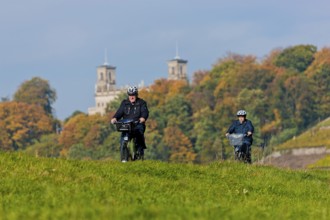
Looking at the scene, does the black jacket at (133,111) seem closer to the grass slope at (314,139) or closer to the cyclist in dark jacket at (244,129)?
the cyclist in dark jacket at (244,129)

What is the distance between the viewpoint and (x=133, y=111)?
25.0 metres

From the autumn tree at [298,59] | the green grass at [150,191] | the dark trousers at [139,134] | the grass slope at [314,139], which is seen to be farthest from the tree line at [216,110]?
the green grass at [150,191]

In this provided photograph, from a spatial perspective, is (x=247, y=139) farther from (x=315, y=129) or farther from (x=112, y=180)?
(x=315, y=129)

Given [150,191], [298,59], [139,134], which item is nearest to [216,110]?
[298,59]

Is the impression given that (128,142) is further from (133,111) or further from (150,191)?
(150,191)

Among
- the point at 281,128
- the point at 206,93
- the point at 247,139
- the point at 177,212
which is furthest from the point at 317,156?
the point at 177,212

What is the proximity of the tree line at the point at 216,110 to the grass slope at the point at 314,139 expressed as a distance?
5.04 meters

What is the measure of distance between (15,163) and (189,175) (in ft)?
11.9

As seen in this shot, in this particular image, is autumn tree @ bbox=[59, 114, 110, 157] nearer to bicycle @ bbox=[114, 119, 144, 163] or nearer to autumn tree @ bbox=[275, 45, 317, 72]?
autumn tree @ bbox=[275, 45, 317, 72]

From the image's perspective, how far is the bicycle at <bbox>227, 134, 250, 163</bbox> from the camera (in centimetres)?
2945

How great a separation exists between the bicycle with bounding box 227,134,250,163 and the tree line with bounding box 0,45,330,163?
104923 millimetres

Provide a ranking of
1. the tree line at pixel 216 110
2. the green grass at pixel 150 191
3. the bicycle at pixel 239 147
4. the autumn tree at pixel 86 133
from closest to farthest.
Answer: the green grass at pixel 150 191 → the bicycle at pixel 239 147 → the tree line at pixel 216 110 → the autumn tree at pixel 86 133

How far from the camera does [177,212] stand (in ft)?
45.3

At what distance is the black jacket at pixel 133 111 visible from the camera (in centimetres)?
2488
